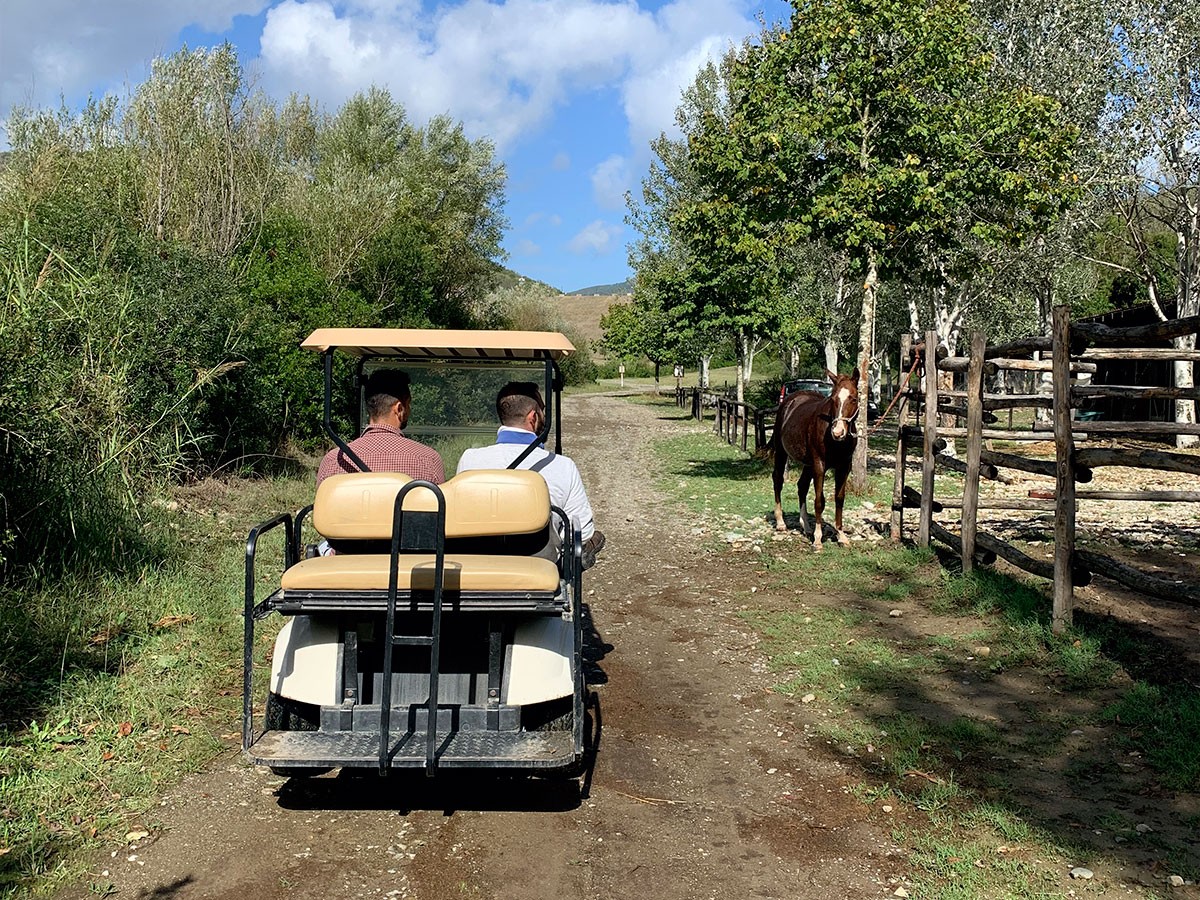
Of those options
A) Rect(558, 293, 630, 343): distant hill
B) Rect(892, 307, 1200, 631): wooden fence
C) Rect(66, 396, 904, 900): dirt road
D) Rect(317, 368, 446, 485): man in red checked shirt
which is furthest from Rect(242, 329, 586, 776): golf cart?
Rect(558, 293, 630, 343): distant hill

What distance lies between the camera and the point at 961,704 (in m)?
6.38

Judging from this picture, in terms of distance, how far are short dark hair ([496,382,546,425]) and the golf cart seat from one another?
1.21 meters

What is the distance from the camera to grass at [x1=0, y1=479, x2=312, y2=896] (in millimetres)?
4484

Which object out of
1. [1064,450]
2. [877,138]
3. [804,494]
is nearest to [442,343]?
[1064,450]

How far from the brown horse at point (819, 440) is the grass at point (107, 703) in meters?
6.25

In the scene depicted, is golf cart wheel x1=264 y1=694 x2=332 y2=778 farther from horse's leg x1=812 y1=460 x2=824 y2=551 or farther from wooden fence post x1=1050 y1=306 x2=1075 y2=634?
horse's leg x1=812 y1=460 x2=824 y2=551

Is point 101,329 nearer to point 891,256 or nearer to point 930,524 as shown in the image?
point 930,524

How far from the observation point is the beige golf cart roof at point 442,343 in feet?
17.9

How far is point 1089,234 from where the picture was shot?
26266 mm

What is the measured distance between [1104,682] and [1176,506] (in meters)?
9.11

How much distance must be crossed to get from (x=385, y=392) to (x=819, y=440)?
7.27 m

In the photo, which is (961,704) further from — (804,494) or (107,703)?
(804,494)

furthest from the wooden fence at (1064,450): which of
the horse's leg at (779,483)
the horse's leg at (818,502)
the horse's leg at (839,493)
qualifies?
the horse's leg at (779,483)

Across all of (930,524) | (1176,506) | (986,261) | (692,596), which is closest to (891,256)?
(986,261)
